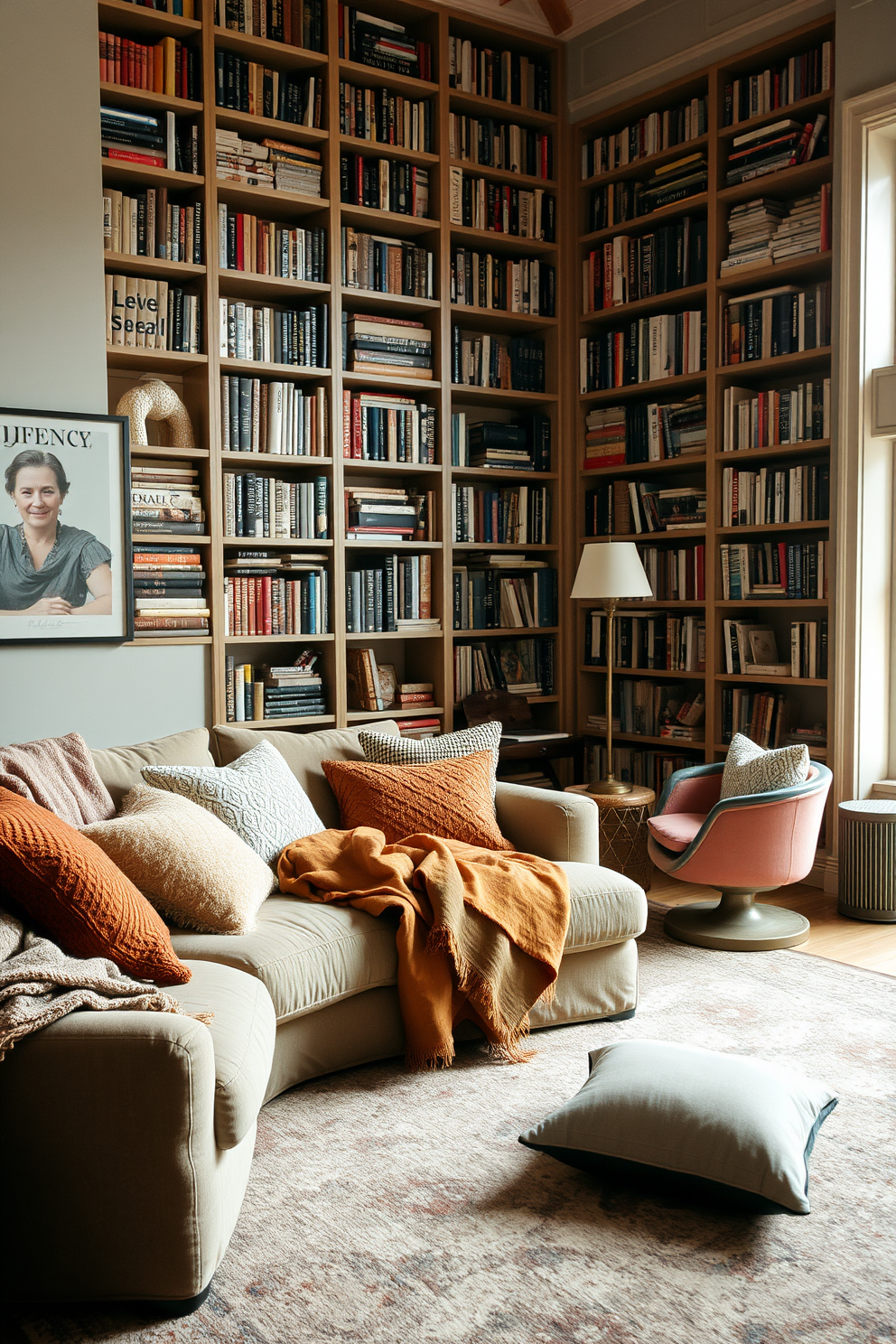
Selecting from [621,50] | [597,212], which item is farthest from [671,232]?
[621,50]

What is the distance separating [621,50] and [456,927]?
4055mm

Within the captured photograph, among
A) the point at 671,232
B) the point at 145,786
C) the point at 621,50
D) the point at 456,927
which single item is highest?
the point at 621,50

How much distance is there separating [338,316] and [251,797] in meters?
2.28

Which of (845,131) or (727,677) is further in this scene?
(727,677)

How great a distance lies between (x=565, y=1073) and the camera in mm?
2832

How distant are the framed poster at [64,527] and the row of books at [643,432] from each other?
225cm

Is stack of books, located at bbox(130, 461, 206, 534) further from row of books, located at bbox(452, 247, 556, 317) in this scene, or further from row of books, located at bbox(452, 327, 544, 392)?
row of books, located at bbox(452, 247, 556, 317)

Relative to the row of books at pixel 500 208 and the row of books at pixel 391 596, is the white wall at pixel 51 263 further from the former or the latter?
the row of books at pixel 500 208

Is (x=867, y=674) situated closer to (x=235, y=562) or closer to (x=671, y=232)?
(x=671, y=232)

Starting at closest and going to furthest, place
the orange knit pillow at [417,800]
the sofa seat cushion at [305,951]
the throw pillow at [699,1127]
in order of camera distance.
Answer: the throw pillow at [699,1127], the sofa seat cushion at [305,951], the orange knit pillow at [417,800]

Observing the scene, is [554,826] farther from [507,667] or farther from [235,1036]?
[507,667]

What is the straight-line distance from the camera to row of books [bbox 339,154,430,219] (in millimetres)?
4602

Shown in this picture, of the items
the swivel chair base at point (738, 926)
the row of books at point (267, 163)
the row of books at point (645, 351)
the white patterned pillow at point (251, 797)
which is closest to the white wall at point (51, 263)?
the row of books at point (267, 163)

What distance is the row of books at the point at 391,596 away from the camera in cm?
467
